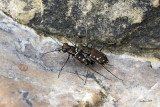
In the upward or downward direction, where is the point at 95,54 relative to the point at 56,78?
upward

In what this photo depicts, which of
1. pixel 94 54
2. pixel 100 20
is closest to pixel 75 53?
pixel 94 54

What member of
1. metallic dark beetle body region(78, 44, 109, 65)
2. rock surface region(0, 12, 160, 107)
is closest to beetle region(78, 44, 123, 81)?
metallic dark beetle body region(78, 44, 109, 65)

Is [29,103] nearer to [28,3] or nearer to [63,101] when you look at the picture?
[63,101]

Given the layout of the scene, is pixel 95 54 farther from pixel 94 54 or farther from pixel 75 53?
pixel 75 53

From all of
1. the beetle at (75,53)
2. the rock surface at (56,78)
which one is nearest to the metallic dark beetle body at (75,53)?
the beetle at (75,53)

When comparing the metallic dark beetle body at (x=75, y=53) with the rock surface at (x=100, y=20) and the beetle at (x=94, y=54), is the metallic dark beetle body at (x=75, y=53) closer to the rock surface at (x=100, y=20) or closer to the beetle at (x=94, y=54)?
the beetle at (x=94, y=54)
